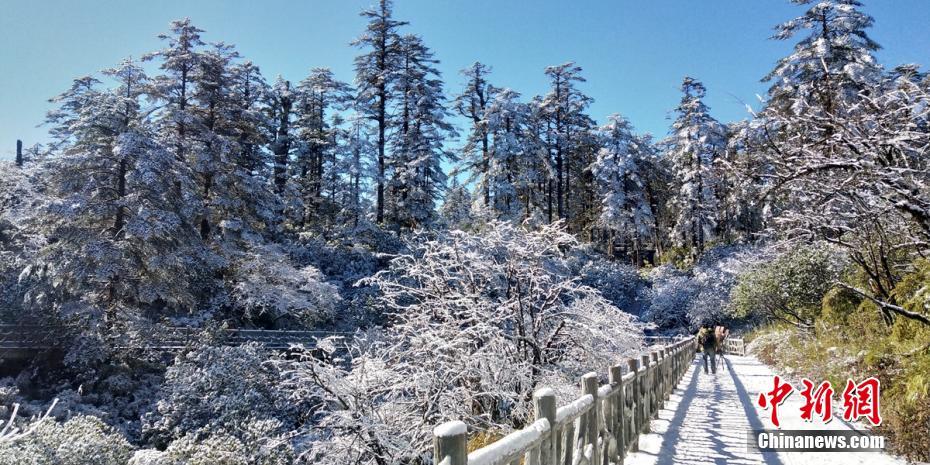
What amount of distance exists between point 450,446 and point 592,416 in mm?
2837

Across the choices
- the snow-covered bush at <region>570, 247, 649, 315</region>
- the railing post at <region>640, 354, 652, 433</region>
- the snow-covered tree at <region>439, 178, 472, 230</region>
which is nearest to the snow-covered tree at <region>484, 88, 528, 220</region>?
the snow-covered tree at <region>439, 178, 472, 230</region>

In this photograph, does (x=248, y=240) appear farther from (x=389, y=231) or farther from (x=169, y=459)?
(x=169, y=459)

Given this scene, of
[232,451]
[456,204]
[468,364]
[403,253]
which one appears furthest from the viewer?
[456,204]

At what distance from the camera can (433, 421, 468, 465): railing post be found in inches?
83.0

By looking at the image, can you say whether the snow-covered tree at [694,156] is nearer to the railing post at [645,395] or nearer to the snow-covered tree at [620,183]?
the snow-covered tree at [620,183]

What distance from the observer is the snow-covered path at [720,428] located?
19.9 feet

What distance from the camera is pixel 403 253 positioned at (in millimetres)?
24531

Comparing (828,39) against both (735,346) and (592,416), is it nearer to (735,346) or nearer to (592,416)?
(735,346)

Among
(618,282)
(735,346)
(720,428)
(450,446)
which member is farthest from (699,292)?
(450,446)

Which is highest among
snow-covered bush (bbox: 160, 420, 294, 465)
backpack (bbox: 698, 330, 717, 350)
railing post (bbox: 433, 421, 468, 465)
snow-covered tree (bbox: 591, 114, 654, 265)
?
snow-covered tree (bbox: 591, 114, 654, 265)

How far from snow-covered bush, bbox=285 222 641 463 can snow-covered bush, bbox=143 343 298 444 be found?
3.37m

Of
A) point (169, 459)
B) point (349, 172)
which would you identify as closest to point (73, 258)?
point (169, 459)

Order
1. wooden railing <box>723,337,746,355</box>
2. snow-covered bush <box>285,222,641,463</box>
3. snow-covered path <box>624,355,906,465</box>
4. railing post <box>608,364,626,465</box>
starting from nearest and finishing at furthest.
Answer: railing post <box>608,364,626,465</box>
snow-covered path <box>624,355,906,465</box>
snow-covered bush <box>285,222,641,463</box>
wooden railing <box>723,337,746,355</box>

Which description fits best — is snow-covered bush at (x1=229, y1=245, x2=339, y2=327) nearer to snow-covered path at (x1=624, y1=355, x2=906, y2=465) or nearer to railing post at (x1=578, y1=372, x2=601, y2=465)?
snow-covered path at (x1=624, y1=355, x2=906, y2=465)
